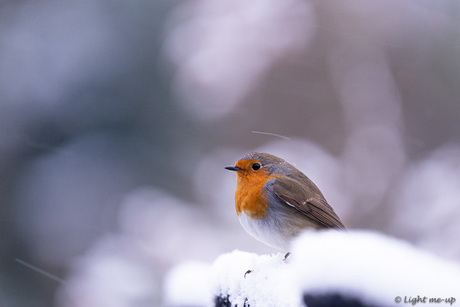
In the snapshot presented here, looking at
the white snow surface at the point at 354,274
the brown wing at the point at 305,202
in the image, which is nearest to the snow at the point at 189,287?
the white snow surface at the point at 354,274

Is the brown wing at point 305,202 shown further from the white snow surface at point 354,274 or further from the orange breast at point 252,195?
the white snow surface at point 354,274

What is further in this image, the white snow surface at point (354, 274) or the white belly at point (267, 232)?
the white belly at point (267, 232)

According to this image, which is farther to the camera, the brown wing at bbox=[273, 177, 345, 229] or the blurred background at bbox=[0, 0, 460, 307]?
the blurred background at bbox=[0, 0, 460, 307]

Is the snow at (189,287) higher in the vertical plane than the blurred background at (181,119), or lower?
lower

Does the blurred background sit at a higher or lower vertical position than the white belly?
higher

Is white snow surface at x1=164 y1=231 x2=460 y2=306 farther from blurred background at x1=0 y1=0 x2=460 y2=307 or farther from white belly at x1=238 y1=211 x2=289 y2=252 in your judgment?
Result: blurred background at x1=0 y1=0 x2=460 y2=307

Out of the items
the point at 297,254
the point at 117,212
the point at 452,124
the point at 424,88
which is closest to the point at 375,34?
the point at 424,88

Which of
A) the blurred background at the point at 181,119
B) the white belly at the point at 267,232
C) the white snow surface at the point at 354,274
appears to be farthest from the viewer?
the blurred background at the point at 181,119

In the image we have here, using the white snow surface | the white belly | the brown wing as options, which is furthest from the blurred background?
the white snow surface
